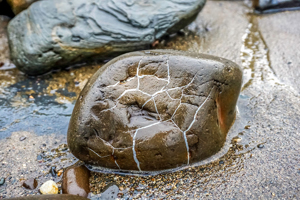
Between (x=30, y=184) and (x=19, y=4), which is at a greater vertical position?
(x=19, y=4)

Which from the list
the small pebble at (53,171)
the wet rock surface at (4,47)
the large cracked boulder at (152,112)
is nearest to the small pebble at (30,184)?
Answer: the small pebble at (53,171)

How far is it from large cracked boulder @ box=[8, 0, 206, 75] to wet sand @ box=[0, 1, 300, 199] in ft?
0.83

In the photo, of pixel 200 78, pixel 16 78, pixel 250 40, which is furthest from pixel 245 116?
pixel 16 78

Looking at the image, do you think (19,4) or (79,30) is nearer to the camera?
(79,30)

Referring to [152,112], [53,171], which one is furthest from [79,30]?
[53,171]

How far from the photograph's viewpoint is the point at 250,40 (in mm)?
4477

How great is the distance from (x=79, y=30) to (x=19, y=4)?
4.29 feet

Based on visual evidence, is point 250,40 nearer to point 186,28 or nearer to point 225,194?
point 186,28

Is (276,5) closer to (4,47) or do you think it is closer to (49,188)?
(4,47)

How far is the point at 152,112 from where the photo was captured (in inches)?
98.7

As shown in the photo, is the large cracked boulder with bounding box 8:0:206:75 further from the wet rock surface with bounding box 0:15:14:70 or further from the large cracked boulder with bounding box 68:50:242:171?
the large cracked boulder with bounding box 68:50:242:171

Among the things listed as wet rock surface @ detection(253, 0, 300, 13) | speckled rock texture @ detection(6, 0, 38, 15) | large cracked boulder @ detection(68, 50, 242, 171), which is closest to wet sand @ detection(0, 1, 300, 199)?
large cracked boulder @ detection(68, 50, 242, 171)

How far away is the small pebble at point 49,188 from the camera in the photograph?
233 cm

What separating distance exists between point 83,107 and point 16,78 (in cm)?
190
